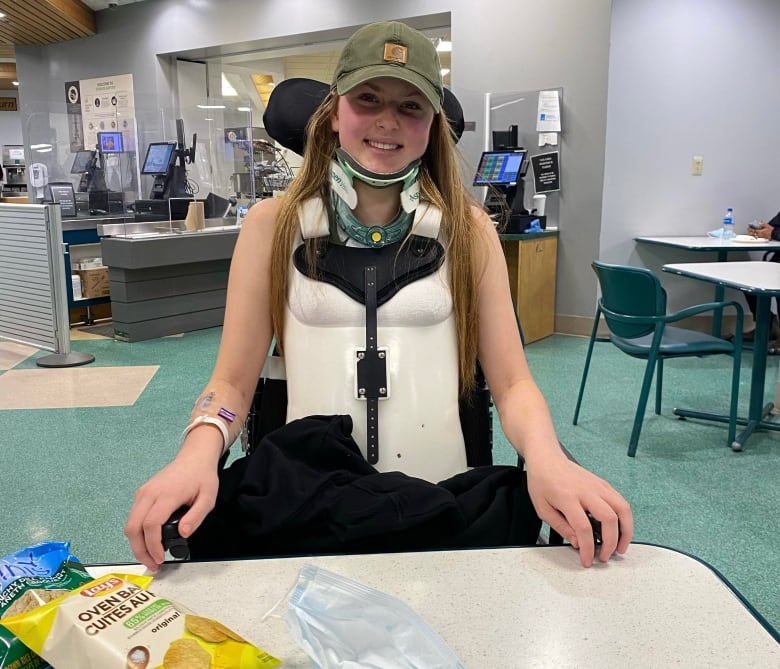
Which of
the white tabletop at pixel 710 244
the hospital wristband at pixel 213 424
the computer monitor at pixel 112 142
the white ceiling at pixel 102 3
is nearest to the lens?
the hospital wristband at pixel 213 424

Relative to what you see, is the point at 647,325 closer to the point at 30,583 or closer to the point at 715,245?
the point at 715,245

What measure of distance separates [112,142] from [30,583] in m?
6.46

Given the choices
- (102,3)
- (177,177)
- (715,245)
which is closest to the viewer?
(715,245)

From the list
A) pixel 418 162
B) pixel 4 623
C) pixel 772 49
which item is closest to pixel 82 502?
pixel 418 162

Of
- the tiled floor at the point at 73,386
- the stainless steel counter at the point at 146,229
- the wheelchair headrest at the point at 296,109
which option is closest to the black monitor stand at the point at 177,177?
the stainless steel counter at the point at 146,229

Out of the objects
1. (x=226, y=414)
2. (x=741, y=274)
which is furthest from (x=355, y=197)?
(x=741, y=274)

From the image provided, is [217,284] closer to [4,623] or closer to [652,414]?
[652,414]

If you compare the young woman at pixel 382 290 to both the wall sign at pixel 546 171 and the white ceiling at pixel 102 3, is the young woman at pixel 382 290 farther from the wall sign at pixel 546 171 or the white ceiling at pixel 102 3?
the white ceiling at pixel 102 3

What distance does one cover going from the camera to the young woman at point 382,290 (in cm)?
117

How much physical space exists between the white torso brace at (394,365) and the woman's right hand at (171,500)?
0.86 ft

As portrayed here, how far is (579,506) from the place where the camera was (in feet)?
2.88

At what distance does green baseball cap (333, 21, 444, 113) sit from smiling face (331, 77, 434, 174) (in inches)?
1.3

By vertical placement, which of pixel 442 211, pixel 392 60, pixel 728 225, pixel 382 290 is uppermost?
pixel 392 60

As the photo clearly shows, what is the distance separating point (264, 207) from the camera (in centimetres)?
130
